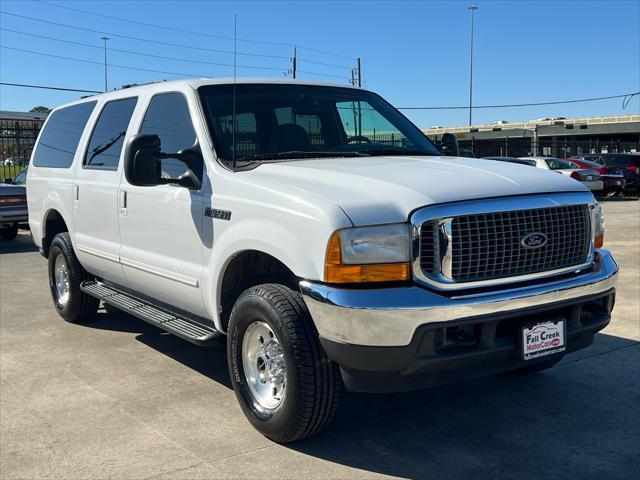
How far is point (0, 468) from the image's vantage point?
3674 millimetres

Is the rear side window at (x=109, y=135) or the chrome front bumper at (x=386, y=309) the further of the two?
the rear side window at (x=109, y=135)

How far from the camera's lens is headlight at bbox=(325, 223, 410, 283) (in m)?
3.40

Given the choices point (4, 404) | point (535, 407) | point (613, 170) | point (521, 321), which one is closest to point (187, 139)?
point (4, 404)

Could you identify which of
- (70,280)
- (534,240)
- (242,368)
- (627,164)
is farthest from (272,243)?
(627,164)

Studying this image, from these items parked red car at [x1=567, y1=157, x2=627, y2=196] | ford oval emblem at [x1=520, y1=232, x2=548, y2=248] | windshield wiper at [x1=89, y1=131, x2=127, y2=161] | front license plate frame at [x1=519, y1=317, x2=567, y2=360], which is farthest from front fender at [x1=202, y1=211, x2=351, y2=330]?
parked red car at [x1=567, y1=157, x2=627, y2=196]

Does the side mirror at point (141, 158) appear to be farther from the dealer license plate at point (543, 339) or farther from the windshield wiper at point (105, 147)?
the dealer license plate at point (543, 339)

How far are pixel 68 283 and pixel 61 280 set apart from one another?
0.39 meters

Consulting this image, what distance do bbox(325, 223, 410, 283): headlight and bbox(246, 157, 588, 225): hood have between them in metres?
0.06

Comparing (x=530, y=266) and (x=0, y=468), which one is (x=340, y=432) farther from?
(x=0, y=468)

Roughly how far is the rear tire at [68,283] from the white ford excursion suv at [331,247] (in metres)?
1.05

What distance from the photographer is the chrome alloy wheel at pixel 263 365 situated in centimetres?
393

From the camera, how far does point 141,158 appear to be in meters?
4.25

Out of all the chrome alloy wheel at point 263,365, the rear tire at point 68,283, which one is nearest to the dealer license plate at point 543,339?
the chrome alloy wheel at point 263,365

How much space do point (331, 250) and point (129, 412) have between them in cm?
189
